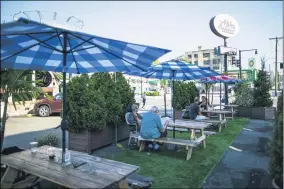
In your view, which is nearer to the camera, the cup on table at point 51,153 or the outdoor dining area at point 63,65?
the outdoor dining area at point 63,65

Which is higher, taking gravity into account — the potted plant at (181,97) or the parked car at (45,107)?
the potted plant at (181,97)

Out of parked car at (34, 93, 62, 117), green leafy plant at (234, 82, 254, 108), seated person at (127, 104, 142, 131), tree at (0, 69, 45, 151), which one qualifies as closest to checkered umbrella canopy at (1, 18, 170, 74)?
tree at (0, 69, 45, 151)

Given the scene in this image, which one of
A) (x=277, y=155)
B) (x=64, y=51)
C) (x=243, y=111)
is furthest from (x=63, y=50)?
(x=243, y=111)

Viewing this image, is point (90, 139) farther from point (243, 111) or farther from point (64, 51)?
point (243, 111)

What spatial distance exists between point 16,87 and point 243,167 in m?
5.91

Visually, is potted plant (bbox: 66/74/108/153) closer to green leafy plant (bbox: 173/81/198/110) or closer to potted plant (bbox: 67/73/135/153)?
potted plant (bbox: 67/73/135/153)

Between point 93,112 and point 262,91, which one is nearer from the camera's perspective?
point 93,112

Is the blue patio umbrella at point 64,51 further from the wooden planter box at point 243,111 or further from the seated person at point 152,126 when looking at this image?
the wooden planter box at point 243,111

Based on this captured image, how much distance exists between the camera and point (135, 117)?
7539 millimetres

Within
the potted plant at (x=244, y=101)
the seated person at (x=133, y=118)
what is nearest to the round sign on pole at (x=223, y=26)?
the potted plant at (x=244, y=101)

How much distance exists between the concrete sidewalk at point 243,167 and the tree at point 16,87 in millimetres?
4685

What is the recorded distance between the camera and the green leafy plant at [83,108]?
21.6ft

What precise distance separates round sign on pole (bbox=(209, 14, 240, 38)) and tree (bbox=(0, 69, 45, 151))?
17.6 metres

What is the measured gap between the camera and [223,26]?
2016 cm
